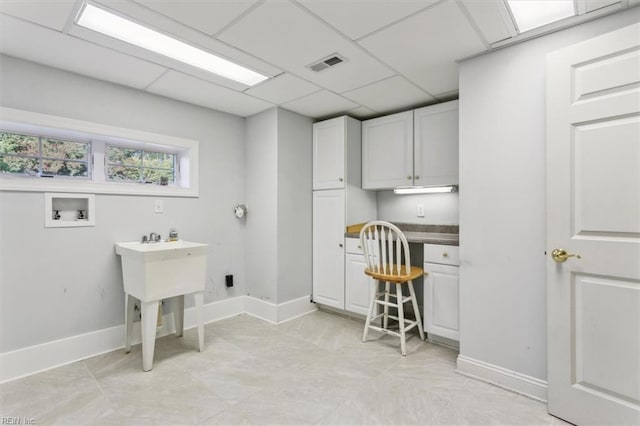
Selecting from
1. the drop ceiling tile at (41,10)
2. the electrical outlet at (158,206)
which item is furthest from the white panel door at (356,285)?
the drop ceiling tile at (41,10)

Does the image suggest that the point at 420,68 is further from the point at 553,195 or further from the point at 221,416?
the point at 221,416

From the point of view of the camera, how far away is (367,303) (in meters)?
3.02

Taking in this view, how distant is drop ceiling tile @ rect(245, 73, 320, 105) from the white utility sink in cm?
141

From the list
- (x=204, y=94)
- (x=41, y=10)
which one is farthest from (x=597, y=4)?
(x=41, y=10)

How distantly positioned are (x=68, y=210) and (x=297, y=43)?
6.85 feet

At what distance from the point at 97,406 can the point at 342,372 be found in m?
1.48

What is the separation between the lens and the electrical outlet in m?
2.75

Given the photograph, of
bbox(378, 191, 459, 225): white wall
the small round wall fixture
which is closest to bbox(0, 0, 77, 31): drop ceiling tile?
the small round wall fixture

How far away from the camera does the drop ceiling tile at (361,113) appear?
319 centimetres

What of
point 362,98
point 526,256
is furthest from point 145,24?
point 526,256

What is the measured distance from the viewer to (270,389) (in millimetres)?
1932

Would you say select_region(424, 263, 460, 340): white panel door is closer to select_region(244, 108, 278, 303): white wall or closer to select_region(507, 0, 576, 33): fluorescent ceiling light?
select_region(244, 108, 278, 303): white wall

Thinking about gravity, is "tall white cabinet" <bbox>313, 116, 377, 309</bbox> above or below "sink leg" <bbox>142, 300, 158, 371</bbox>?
above

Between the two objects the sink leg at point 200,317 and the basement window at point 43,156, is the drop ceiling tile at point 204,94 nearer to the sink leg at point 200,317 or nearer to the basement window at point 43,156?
the basement window at point 43,156
